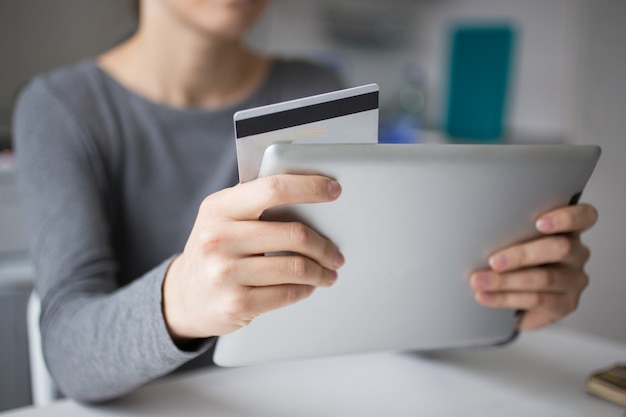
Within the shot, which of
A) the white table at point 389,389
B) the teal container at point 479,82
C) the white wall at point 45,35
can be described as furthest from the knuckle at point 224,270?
the teal container at point 479,82

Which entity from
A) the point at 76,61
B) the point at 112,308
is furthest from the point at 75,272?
the point at 76,61

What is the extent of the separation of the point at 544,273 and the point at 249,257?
0.83 ft

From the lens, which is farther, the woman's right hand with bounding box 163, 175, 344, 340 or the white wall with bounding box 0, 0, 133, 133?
the white wall with bounding box 0, 0, 133, 133

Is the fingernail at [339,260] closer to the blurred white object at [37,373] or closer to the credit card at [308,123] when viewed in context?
the credit card at [308,123]

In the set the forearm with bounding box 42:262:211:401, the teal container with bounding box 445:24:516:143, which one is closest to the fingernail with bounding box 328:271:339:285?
the forearm with bounding box 42:262:211:401

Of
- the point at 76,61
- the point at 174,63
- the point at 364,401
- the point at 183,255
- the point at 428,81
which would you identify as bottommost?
the point at 364,401

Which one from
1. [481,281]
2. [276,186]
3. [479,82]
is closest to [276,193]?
[276,186]

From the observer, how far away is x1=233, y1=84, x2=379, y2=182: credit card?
0.34 m

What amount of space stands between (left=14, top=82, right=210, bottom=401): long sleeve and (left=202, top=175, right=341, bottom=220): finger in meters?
0.11

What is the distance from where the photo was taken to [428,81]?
218cm

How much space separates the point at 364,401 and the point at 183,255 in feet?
0.62

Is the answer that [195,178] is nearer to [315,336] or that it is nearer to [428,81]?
[315,336]

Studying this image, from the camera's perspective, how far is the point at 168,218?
2.09 feet

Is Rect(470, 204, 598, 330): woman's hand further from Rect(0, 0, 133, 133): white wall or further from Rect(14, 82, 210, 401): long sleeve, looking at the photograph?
Rect(0, 0, 133, 133): white wall
